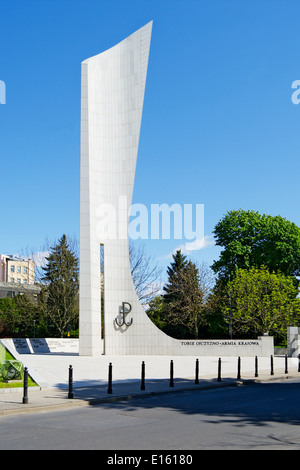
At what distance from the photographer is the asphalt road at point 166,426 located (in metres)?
9.15

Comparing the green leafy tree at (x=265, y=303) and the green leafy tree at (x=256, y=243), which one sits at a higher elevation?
the green leafy tree at (x=256, y=243)

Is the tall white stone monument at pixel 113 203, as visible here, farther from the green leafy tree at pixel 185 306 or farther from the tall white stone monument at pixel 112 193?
the green leafy tree at pixel 185 306

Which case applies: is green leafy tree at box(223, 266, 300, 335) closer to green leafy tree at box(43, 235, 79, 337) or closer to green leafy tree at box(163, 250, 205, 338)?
green leafy tree at box(163, 250, 205, 338)

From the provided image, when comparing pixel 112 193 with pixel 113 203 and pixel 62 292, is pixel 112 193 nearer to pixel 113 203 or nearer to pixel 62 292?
pixel 113 203

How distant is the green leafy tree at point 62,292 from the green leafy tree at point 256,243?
16.9 m

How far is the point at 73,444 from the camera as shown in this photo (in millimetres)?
9164

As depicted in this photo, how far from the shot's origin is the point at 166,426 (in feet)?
36.0

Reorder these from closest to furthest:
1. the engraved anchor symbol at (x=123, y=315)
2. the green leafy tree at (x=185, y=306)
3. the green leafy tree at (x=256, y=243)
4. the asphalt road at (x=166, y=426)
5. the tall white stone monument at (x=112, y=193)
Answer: the asphalt road at (x=166, y=426) → the tall white stone monument at (x=112, y=193) → the engraved anchor symbol at (x=123, y=315) → the green leafy tree at (x=256, y=243) → the green leafy tree at (x=185, y=306)

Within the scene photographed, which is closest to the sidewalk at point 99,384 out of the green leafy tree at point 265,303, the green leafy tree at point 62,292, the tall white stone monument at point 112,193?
the tall white stone monument at point 112,193

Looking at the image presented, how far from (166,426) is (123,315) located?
29477 mm

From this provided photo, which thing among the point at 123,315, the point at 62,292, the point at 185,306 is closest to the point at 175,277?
the point at 185,306

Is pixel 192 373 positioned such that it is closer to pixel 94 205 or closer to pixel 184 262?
pixel 94 205

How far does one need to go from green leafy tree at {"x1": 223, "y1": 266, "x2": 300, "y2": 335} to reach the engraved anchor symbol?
44.1 feet
